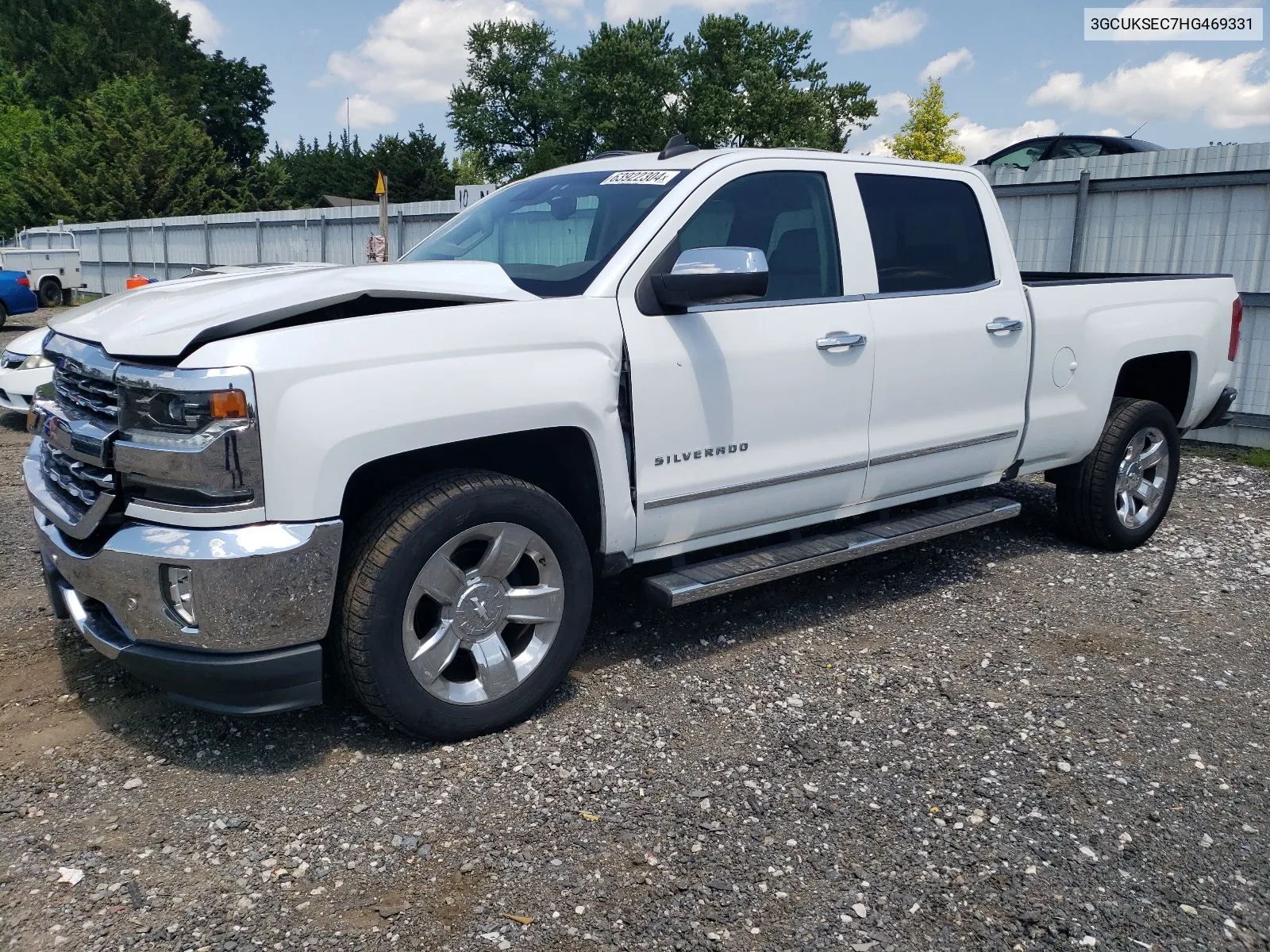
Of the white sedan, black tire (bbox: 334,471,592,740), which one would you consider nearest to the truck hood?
black tire (bbox: 334,471,592,740)

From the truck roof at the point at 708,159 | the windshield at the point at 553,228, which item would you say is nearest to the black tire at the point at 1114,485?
the truck roof at the point at 708,159

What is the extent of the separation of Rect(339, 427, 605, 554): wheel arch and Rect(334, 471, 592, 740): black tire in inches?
5.8

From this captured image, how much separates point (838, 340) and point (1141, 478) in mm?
2659

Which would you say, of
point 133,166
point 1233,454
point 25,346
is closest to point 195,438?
point 25,346

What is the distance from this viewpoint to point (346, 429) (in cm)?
291

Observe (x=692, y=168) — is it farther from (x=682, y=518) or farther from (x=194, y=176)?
(x=194, y=176)

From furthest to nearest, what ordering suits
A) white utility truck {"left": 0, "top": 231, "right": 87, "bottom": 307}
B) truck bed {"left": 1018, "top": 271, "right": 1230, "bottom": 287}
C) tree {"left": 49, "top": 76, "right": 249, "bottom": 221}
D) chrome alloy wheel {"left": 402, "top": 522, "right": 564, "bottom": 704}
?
1. tree {"left": 49, "top": 76, "right": 249, "bottom": 221}
2. white utility truck {"left": 0, "top": 231, "right": 87, "bottom": 307}
3. truck bed {"left": 1018, "top": 271, "right": 1230, "bottom": 287}
4. chrome alloy wheel {"left": 402, "top": 522, "right": 564, "bottom": 704}

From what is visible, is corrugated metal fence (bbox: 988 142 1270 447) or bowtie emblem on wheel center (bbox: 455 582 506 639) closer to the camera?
bowtie emblem on wheel center (bbox: 455 582 506 639)

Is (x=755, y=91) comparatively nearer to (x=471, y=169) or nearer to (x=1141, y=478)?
(x=471, y=169)

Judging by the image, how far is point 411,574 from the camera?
121 inches

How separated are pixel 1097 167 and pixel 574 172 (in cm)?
687

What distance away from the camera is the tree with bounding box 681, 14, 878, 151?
56500mm

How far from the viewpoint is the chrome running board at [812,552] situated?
12.2 ft

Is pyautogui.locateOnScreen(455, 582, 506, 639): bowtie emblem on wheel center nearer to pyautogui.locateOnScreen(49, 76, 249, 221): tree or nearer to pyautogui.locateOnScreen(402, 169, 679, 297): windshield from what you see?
pyautogui.locateOnScreen(402, 169, 679, 297): windshield
